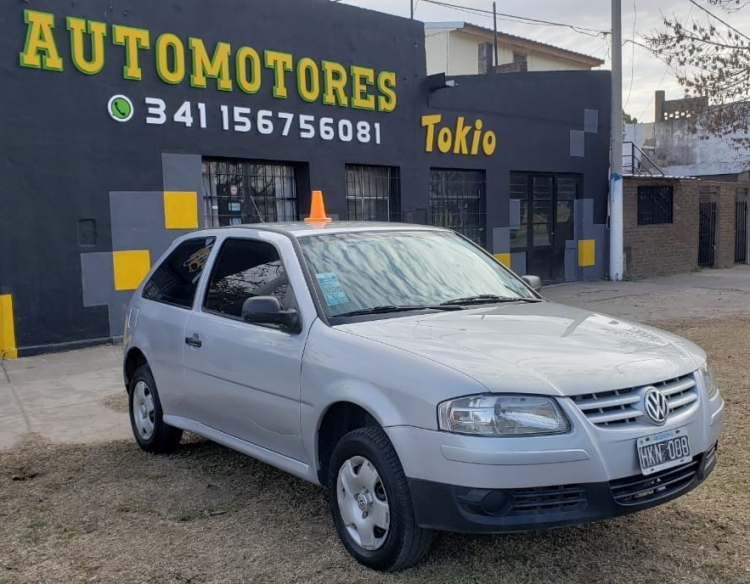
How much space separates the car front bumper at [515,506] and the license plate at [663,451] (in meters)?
0.12

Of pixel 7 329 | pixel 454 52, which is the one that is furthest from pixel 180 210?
pixel 454 52

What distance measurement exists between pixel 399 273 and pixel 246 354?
994 mm

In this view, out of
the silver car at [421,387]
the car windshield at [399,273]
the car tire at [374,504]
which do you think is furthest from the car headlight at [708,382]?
the car tire at [374,504]

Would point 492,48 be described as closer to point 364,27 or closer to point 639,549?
point 364,27

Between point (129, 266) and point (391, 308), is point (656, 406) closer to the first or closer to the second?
point (391, 308)

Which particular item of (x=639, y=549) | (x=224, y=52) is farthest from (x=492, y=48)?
(x=639, y=549)

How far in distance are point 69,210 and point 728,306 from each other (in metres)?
10.6

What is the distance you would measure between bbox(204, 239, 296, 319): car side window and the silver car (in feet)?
0.04

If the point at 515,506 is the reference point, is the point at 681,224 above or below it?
above

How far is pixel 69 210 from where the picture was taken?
9891mm

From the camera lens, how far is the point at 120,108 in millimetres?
10164

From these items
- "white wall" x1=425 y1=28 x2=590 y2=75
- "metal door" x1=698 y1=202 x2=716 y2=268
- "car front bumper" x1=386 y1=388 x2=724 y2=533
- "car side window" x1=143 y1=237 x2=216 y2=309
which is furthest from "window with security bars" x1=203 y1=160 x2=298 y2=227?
"white wall" x1=425 y1=28 x2=590 y2=75

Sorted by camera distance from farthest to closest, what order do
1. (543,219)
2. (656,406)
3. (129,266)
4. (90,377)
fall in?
(543,219) < (129,266) < (90,377) < (656,406)

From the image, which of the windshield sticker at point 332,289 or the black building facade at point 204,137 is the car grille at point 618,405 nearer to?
the windshield sticker at point 332,289
